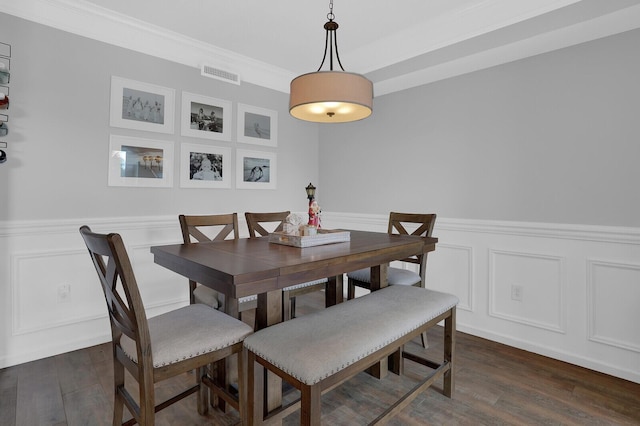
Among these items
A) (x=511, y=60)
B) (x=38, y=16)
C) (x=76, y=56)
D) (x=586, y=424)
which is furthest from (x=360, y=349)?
(x=38, y=16)

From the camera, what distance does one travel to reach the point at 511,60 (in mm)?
2768

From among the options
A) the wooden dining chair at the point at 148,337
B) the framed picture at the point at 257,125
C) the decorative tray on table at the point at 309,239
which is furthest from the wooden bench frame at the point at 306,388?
the framed picture at the point at 257,125

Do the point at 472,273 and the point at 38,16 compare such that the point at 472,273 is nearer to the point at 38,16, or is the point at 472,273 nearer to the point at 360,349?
the point at 360,349

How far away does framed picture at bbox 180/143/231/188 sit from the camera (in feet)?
10.3

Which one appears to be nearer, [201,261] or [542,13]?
[201,261]

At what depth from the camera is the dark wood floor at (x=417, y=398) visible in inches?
69.9

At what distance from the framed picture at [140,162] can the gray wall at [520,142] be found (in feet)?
6.88

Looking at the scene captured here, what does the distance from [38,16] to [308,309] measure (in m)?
3.26

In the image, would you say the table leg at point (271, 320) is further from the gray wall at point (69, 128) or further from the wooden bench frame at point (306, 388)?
the gray wall at point (69, 128)

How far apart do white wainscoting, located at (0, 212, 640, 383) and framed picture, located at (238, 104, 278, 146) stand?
1209mm

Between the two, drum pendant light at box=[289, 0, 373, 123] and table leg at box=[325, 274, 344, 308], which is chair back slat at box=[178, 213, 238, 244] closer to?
table leg at box=[325, 274, 344, 308]

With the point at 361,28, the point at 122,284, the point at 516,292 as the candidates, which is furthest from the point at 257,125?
the point at 516,292

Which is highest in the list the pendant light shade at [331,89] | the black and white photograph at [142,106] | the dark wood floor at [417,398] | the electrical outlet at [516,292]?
the black and white photograph at [142,106]

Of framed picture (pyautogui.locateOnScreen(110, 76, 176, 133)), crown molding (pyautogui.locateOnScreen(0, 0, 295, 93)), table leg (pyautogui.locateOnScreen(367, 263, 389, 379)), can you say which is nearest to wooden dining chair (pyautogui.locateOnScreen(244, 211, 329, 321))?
table leg (pyautogui.locateOnScreen(367, 263, 389, 379))
